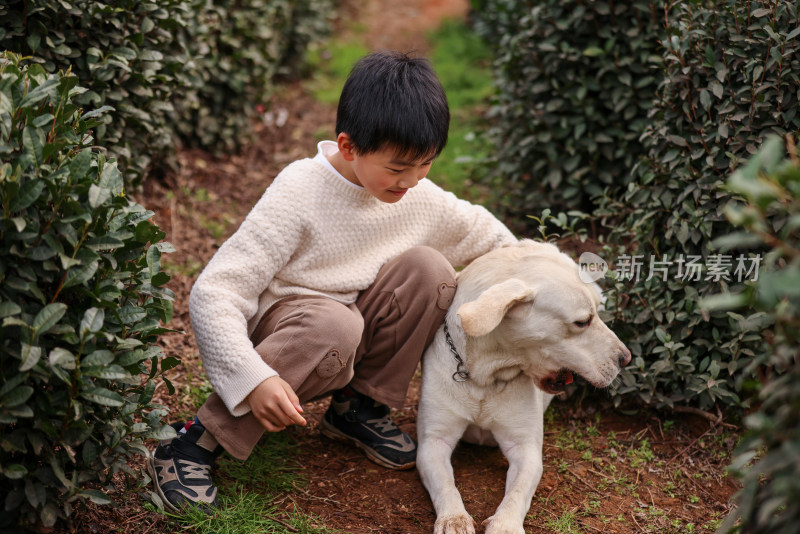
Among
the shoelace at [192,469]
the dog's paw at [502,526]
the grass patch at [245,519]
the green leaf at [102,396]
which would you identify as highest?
the green leaf at [102,396]

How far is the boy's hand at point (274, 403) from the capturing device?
112 inches

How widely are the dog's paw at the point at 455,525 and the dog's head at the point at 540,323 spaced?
0.62 m

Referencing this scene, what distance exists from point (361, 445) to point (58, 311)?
5.40 feet

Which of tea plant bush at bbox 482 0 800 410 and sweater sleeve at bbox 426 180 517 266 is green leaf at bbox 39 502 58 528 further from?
tea plant bush at bbox 482 0 800 410

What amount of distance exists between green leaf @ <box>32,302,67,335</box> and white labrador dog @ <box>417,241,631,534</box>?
4.53ft

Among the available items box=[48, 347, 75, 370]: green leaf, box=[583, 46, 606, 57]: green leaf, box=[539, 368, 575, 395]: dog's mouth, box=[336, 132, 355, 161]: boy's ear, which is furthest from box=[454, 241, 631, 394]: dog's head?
box=[583, 46, 606, 57]: green leaf

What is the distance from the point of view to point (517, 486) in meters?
3.05

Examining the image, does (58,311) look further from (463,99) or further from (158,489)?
(463,99)

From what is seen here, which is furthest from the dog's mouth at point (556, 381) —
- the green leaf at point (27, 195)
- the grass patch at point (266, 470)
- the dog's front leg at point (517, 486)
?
the green leaf at point (27, 195)

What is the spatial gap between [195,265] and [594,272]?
2552 millimetres

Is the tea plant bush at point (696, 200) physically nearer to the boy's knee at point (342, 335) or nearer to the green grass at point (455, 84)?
the boy's knee at point (342, 335)

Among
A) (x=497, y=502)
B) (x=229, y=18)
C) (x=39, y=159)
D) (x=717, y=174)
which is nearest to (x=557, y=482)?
(x=497, y=502)

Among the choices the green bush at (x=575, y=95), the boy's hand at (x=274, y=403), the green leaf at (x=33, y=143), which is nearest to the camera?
the green leaf at (x=33, y=143)

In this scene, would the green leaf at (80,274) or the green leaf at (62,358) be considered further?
the green leaf at (80,274)
